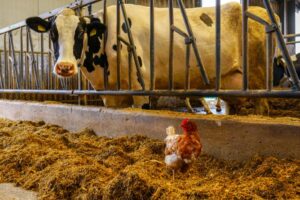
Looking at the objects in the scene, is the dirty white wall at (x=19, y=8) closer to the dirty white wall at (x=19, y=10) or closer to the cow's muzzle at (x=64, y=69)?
the dirty white wall at (x=19, y=10)

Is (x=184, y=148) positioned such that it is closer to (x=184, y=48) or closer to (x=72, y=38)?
(x=72, y=38)

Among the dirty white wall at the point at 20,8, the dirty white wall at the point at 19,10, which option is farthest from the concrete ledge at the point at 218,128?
the dirty white wall at the point at 20,8

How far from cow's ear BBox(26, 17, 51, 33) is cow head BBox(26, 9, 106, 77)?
0.56ft

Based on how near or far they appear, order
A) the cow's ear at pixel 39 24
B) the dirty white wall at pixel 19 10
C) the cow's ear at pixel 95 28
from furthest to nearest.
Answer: the dirty white wall at pixel 19 10
the cow's ear at pixel 39 24
the cow's ear at pixel 95 28

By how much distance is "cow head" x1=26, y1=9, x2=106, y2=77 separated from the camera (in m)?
3.42

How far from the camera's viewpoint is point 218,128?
6.89 ft

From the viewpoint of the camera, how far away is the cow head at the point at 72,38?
3.42 m

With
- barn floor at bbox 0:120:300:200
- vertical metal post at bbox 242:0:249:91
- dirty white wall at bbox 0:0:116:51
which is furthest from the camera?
dirty white wall at bbox 0:0:116:51

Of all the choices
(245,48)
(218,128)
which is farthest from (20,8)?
(218,128)

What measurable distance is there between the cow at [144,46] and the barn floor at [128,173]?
1.21 meters

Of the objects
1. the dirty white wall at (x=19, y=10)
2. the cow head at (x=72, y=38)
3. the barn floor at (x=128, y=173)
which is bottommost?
the barn floor at (x=128, y=173)

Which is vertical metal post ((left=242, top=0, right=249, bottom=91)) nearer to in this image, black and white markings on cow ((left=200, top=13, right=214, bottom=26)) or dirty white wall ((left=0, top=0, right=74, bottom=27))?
black and white markings on cow ((left=200, top=13, right=214, bottom=26))

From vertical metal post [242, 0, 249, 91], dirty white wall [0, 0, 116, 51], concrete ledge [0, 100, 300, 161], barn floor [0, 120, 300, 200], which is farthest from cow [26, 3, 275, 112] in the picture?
dirty white wall [0, 0, 116, 51]

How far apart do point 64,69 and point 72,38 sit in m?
0.40
